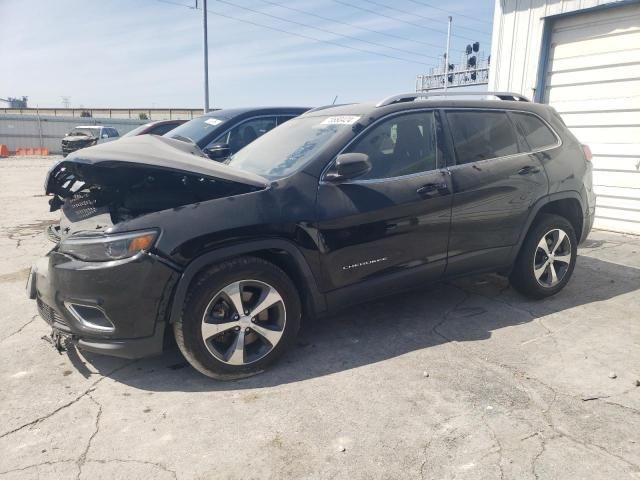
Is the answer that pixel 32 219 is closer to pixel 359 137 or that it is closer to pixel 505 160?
pixel 359 137

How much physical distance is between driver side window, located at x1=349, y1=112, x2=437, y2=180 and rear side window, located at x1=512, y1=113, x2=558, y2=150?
1.04m

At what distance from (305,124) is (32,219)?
654 centimetres

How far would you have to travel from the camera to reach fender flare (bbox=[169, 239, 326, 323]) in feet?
9.34

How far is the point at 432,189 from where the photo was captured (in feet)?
12.0

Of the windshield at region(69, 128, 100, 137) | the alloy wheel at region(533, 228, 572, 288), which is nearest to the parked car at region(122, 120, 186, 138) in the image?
the alloy wheel at region(533, 228, 572, 288)

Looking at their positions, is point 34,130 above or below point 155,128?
below

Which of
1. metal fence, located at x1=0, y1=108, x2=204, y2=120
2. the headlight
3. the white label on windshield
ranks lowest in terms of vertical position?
the headlight

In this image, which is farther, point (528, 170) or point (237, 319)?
point (528, 170)

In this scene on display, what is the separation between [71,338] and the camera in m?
2.97

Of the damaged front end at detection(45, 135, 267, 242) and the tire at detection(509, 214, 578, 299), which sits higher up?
the damaged front end at detection(45, 135, 267, 242)

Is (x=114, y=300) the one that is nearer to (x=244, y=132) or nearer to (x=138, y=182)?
(x=138, y=182)

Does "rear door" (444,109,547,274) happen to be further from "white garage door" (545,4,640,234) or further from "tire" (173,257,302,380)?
"white garage door" (545,4,640,234)

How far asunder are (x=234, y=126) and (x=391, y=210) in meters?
3.97

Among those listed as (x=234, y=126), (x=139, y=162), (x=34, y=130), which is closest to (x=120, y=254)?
(x=139, y=162)
